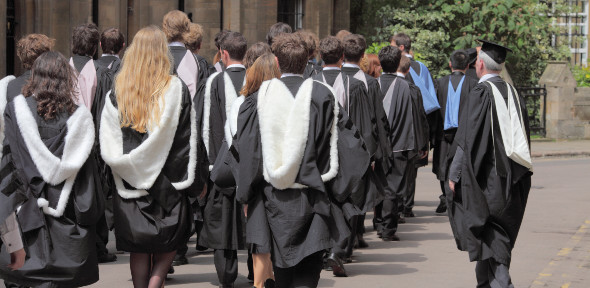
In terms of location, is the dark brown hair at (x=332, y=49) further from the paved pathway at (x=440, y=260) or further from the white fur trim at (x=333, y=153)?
the white fur trim at (x=333, y=153)

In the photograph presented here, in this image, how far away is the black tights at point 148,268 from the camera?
271 inches

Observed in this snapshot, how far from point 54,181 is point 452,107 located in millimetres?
7248

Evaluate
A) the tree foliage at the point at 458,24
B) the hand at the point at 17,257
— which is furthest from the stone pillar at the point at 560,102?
the hand at the point at 17,257

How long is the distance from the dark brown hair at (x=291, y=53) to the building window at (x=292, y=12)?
2119 cm

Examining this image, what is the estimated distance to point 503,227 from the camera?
7793 mm

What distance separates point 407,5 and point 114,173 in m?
23.8

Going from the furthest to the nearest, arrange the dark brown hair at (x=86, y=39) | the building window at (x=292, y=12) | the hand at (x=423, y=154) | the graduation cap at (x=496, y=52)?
the building window at (x=292, y=12) < the hand at (x=423, y=154) < the dark brown hair at (x=86, y=39) < the graduation cap at (x=496, y=52)

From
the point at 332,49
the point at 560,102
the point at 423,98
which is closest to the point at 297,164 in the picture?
the point at 332,49

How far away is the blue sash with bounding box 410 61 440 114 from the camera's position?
13484 millimetres

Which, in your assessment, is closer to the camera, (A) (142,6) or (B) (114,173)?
(B) (114,173)

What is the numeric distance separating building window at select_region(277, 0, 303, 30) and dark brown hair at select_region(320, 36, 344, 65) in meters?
18.4

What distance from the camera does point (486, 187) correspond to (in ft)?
25.4

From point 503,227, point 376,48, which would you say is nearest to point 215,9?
point 376,48

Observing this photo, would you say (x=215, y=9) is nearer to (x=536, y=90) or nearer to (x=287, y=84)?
(x=536, y=90)
